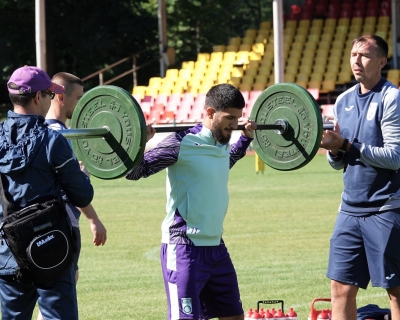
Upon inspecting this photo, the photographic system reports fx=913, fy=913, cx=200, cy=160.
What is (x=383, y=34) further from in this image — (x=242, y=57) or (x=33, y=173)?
(x=33, y=173)

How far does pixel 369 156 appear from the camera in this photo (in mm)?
5695

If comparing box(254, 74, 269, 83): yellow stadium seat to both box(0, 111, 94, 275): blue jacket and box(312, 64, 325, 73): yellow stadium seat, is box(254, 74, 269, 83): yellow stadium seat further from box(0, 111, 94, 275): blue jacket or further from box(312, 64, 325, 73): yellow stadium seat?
box(0, 111, 94, 275): blue jacket

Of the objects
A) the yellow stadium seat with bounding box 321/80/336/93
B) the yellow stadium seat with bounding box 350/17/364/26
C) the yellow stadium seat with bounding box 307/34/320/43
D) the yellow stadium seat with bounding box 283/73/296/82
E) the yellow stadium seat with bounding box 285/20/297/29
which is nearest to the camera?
the yellow stadium seat with bounding box 321/80/336/93

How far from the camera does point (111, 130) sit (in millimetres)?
5621

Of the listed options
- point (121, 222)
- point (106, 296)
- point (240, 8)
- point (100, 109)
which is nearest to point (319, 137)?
point (100, 109)

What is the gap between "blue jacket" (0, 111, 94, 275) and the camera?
15.7ft

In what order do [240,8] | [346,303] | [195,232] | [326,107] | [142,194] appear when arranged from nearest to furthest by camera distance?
[195,232]
[346,303]
[142,194]
[326,107]
[240,8]

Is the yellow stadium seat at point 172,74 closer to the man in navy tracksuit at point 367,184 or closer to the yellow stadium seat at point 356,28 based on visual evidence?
the yellow stadium seat at point 356,28

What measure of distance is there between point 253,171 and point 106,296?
1354cm

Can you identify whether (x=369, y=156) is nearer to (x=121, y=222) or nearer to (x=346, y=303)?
(x=346, y=303)

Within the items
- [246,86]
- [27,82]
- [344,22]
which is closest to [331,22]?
[344,22]

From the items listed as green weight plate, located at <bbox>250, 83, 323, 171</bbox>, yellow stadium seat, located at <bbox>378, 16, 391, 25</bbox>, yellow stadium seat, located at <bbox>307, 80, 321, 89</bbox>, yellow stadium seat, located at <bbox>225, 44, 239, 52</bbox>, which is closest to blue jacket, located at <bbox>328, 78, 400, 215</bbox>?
green weight plate, located at <bbox>250, 83, 323, 171</bbox>

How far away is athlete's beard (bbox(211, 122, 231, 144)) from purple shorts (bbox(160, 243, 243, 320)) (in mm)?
635

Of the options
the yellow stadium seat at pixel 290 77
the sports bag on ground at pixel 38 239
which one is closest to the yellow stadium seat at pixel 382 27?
the yellow stadium seat at pixel 290 77
